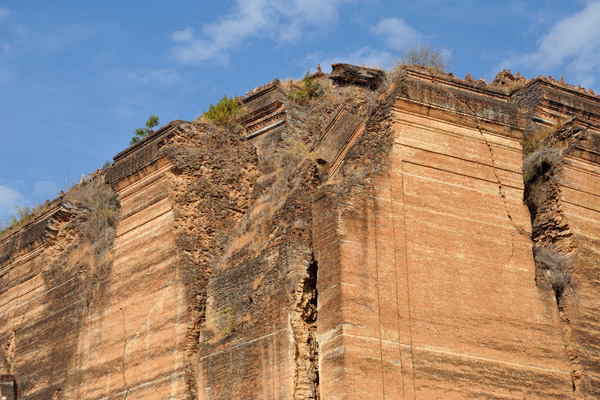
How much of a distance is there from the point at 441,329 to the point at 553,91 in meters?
9.68

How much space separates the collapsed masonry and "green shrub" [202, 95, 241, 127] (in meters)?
0.42

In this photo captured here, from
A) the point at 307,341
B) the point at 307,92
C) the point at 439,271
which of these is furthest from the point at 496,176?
the point at 307,92

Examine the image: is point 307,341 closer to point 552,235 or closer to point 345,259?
point 345,259

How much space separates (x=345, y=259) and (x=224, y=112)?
7333mm

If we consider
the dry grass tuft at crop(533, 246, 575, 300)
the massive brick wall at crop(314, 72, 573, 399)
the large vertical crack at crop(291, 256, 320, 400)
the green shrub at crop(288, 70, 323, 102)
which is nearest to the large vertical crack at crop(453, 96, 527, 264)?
the massive brick wall at crop(314, 72, 573, 399)

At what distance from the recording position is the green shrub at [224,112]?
70.7 feet

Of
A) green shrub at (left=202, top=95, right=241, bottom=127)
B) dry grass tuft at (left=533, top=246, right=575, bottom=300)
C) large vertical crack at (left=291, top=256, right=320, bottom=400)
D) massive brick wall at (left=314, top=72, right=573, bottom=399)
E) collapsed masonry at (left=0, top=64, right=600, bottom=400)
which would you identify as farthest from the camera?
green shrub at (left=202, top=95, right=241, bottom=127)

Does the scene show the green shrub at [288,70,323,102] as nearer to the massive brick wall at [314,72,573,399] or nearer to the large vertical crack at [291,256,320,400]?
the massive brick wall at [314,72,573,399]

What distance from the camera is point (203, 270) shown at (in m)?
18.7

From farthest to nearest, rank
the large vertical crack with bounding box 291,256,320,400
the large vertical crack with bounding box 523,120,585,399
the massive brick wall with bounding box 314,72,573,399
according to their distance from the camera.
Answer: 1. the large vertical crack with bounding box 523,120,585,399
2. the large vertical crack with bounding box 291,256,320,400
3. the massive brick wall with bounding box 314,72,573,399

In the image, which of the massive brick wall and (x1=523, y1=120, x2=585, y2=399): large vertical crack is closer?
the massive brick wall

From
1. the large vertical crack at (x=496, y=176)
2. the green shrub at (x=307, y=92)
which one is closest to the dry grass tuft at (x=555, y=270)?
the large vertical crack at (x=496, y=176)

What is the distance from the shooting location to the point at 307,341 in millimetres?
15773

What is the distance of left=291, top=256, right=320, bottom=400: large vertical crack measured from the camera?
1541 cm
